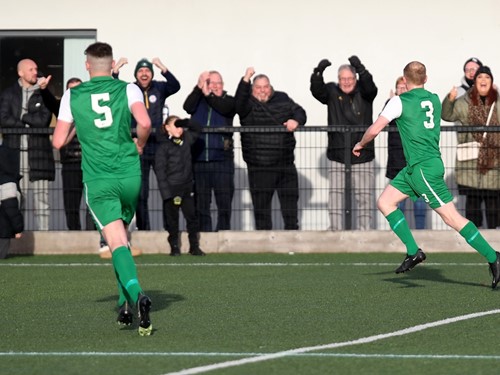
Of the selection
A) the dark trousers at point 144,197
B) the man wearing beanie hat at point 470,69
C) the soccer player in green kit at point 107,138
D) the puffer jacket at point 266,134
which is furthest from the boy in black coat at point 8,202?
the soccer player in green kit at point 107,138

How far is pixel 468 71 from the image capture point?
17.6 m

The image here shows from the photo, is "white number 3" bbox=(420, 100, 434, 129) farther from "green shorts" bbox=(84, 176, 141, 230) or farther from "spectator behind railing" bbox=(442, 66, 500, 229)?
"spectator behind railing" bbox=(442, 66, 500, 229)

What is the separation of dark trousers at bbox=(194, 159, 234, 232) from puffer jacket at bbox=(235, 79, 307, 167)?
312mm

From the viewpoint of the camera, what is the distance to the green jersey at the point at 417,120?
1199 cm

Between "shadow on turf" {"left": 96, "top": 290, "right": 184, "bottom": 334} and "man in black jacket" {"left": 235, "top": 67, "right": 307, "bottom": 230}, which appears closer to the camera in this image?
"shadow on turf" {"left": 96, "top": 290, "right": 184, "bottom": 334}

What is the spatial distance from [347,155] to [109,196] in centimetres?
794

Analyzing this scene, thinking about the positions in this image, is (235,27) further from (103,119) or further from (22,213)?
(103,119)

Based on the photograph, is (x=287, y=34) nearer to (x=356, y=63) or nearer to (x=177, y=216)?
(x=356, y=63)

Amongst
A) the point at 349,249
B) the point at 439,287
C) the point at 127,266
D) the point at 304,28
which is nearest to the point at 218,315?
the point at 127,266

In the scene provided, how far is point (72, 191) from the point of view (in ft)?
56.5

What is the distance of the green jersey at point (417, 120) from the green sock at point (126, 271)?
3.38m

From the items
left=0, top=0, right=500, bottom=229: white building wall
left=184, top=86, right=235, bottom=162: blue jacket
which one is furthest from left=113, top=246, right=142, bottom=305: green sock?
left=0, top=0, right=500, bottom=229: white building wall

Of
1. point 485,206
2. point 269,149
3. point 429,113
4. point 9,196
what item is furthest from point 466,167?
point 9,196

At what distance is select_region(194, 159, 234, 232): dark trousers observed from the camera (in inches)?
679
